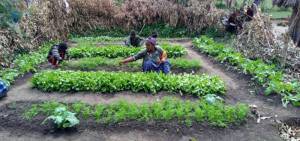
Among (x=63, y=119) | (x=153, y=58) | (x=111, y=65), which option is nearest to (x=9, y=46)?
(x=111, y=65)

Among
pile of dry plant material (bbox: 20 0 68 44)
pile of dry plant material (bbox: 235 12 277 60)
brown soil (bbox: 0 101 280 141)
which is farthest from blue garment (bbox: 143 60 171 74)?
pile of dry plant material (bbox: 20 0 68 44)

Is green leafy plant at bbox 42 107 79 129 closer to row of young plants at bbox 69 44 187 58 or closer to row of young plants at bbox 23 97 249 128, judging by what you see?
row of young plants at bbox 23 97 249 128

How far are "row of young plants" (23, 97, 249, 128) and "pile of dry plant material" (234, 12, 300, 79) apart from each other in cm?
464

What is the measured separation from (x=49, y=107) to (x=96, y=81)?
157cm

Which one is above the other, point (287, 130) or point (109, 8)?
point (109, 8)

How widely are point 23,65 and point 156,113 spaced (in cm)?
503

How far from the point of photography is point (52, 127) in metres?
6.38

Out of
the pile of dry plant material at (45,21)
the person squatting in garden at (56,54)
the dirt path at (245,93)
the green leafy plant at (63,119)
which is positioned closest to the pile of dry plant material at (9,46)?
the pile of dry plant material at (45,21)

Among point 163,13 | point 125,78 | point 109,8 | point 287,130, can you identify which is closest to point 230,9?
point 163,13

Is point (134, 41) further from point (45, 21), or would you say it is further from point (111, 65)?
point (45, 21)

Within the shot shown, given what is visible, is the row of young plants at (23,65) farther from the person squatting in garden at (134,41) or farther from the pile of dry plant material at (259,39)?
the pile of dry plant material at (259,39)

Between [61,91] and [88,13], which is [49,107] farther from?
[88,13]

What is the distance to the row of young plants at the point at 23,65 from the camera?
9234mm

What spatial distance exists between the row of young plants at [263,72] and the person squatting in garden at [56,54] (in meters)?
4.44
